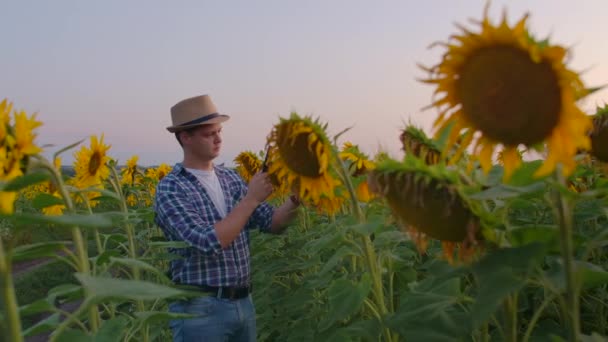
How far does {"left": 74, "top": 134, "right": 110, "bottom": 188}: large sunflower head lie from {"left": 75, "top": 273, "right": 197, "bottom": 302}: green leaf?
302 centimetres

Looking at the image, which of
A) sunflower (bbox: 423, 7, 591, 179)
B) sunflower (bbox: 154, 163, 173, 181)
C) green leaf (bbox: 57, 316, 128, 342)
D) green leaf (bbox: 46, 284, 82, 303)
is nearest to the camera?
sunflower (bbox: 423, 7, 591, 179)

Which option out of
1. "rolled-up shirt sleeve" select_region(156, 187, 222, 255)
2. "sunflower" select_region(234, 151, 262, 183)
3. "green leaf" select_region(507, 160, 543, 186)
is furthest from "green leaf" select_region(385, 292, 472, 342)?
"sunflower" select_region(234, 151, 262, 183)

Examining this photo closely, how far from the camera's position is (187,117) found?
376 cm

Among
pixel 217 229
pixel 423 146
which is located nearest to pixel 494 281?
pixel 423 146

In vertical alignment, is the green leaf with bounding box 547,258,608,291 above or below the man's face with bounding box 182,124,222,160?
below

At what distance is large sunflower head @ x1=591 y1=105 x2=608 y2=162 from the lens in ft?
4.51

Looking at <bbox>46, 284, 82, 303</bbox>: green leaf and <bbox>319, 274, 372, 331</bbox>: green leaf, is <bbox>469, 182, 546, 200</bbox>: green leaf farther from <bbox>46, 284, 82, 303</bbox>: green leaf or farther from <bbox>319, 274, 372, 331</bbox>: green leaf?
<bbox>46, 284, 82, 303</bbox>: green leaf

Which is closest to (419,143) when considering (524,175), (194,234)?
(524,175)

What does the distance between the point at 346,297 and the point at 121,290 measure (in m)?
0.88

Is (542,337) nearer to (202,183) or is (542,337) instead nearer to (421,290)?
(421,290)

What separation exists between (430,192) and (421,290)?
493 millimetres

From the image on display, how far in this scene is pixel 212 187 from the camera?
3773 millimetres

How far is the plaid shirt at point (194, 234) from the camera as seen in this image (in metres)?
3.33

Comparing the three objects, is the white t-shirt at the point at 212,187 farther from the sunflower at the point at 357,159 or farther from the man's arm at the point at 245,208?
the sunflower at the point at 357,159
